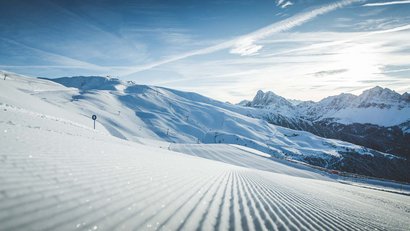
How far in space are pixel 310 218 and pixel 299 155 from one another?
507ft

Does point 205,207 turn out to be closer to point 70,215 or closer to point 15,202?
point 70,215

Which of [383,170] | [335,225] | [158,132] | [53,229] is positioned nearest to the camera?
[53,229]

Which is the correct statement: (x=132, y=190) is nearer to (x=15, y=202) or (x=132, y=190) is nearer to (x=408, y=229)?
(x=15, y=202)

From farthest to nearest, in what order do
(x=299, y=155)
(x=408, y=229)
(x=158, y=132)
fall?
1. (x=158, y=132)
2. (x=299, y=155)
3. (x=408, y=229)

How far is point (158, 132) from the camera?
527 ft

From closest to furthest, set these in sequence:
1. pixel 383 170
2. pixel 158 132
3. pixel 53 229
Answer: pixel 53 229 → pixel 158 132 → pixel 383 170

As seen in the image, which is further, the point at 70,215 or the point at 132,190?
the point at 132,190

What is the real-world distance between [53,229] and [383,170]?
22039 cm

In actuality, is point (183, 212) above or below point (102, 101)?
below

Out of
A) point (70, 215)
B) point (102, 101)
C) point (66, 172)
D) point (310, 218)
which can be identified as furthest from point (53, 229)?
point (102, 101)

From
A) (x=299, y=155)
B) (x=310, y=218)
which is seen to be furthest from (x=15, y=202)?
(x=299, y=155)

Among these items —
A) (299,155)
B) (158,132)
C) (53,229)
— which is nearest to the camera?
(53,229)

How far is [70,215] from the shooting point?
342 centimetres

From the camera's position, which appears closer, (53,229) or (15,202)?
(53,229)
